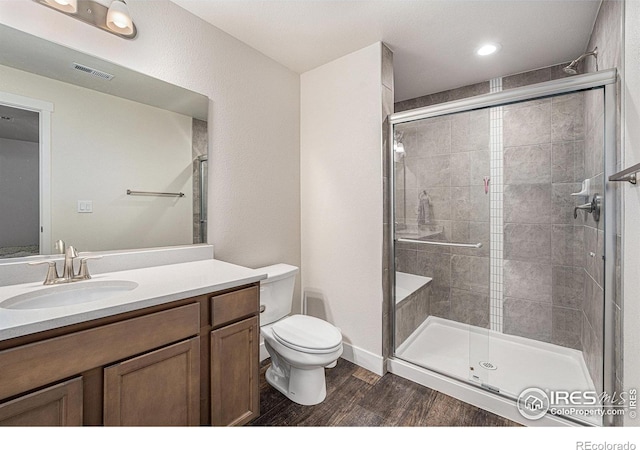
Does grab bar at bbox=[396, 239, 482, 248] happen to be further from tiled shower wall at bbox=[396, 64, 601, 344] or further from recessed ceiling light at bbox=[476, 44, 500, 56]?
recessed ceiling light at bbox=[476, 44, 500, 56]

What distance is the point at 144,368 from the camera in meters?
1.08

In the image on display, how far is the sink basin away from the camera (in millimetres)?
1110

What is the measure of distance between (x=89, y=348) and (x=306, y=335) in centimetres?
106

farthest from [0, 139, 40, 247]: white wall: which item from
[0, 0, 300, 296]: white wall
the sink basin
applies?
[0, 0, 300, 296]: white wall

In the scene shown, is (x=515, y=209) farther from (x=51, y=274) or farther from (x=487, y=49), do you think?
(x=51, y=274)

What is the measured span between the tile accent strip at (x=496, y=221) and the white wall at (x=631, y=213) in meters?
0.65

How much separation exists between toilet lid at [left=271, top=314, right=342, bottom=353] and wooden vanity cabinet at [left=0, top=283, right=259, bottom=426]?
26 centimetres

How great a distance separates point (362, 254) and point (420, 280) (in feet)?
1.99

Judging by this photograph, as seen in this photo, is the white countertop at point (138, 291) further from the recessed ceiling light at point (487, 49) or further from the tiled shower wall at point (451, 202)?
the recessed ceiling light at point (487, 49)

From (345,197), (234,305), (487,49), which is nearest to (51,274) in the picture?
(234,305)

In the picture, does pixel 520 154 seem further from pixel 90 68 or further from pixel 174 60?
pixel 90 68

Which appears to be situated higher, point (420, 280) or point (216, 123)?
point (216, 123)

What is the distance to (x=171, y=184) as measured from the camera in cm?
174
